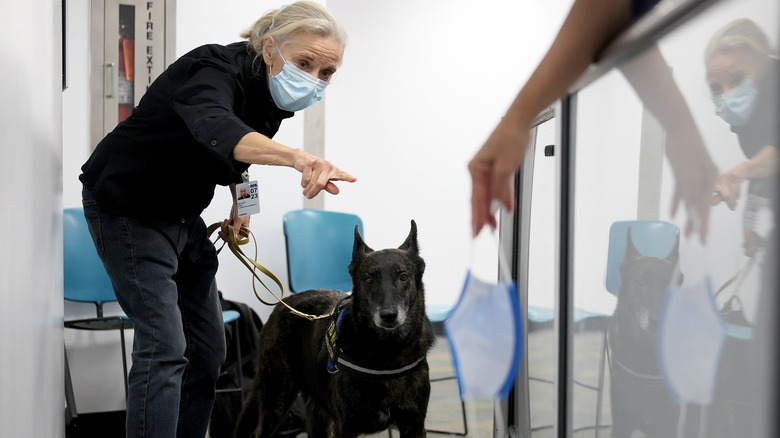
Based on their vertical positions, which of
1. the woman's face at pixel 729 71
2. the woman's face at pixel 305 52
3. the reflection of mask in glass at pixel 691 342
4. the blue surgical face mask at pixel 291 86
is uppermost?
the woman's face at pixel 305 52

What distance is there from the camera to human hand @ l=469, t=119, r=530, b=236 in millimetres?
675

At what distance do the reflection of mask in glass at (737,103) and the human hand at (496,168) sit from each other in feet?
0.64

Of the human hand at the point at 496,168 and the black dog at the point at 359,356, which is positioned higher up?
the human hand at the point at 496,168

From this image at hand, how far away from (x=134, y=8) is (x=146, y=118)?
6.52 ft

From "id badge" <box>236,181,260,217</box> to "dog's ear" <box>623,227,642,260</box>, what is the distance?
1381 mm

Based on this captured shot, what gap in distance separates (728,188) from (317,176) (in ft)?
2.09

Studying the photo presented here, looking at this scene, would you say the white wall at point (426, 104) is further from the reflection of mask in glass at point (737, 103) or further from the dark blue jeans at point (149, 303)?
the reflection of mask in glass at point (737, 103)

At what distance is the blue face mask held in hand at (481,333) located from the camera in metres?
0.99

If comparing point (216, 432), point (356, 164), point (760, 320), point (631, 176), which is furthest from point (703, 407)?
point (356, 164)

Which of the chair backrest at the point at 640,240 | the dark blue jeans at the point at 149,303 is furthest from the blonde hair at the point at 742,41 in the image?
the dark blue jeans at the point at 149,303

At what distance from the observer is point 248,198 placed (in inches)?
78.8

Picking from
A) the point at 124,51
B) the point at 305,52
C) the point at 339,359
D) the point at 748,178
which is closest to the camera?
the point at 748,178

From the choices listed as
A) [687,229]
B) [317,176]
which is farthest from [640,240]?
[317,176]

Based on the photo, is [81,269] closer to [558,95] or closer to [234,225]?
[234,225]
